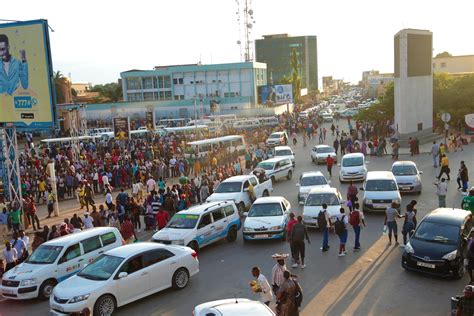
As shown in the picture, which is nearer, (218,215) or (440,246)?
(440,246)

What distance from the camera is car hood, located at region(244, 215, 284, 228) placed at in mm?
16656

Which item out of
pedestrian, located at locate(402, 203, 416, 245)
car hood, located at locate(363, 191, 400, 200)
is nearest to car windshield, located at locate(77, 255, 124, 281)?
pedestrian, located at locate(402, 203, 416, 245)

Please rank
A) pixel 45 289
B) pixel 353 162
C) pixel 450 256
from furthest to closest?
pixel 353 162 < pixel 45 289 < pixel 450 256

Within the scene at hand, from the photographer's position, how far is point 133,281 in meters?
11.9

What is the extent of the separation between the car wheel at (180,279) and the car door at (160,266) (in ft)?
0.48

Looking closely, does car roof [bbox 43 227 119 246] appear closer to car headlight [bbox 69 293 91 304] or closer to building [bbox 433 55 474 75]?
car headlight [bbox 69 293 91 304]

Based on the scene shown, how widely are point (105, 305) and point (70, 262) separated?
285cm

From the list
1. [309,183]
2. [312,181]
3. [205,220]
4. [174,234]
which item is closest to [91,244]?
[174,234]

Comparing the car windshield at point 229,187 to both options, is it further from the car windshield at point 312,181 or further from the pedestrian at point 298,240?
the pedestrian at point 298,240

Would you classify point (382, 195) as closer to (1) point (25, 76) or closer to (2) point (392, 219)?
(2) point (392, 219)

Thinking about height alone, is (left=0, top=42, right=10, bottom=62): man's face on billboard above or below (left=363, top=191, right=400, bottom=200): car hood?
above

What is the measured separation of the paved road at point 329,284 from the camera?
1123 cm

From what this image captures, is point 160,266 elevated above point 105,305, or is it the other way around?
point 160,266

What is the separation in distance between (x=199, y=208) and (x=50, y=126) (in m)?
8.39
